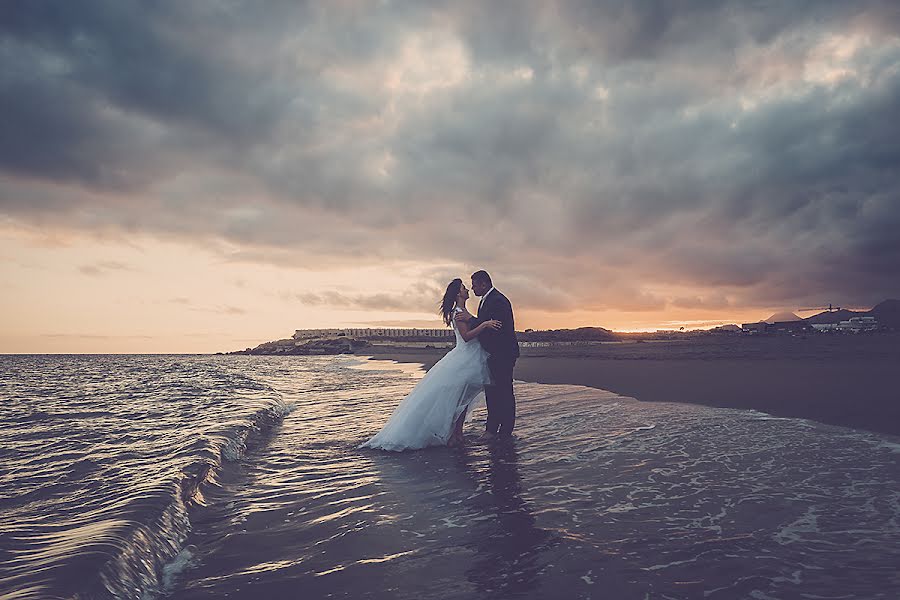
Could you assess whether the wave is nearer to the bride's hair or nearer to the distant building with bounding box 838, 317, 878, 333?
the bride's hair

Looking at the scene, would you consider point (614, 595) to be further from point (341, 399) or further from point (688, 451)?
point (341, 399)

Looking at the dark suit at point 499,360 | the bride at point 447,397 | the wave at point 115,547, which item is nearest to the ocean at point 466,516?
the wave at point 115,547

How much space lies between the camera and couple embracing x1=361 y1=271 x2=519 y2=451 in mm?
9992

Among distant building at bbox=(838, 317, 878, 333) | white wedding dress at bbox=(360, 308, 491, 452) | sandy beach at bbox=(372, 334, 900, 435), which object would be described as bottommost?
sandy beach at bbox=(372, 334, 900, 435)

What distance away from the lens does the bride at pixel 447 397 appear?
9.90 metres

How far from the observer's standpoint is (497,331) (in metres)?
10.7

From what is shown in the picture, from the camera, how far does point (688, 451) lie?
352 inches

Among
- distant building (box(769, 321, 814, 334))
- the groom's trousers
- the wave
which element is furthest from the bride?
distant building (box(769, 321, 814, 334))

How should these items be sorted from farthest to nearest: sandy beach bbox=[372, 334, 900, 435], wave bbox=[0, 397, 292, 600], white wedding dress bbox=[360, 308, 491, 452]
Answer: sandy beach bbox=[372, 334, 900, 435] < white wedding dress bbox=[360, 308, 491, 452] < wave bbox=[0, 397, 292, 600]

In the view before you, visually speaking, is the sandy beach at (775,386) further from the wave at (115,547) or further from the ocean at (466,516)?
the wave at (115,547)

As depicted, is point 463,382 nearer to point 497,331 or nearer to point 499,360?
point 499,360

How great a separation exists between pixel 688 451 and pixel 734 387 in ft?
35.8

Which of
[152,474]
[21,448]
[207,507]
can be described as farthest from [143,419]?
[207,507]

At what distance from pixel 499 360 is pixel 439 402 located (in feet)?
4.98
